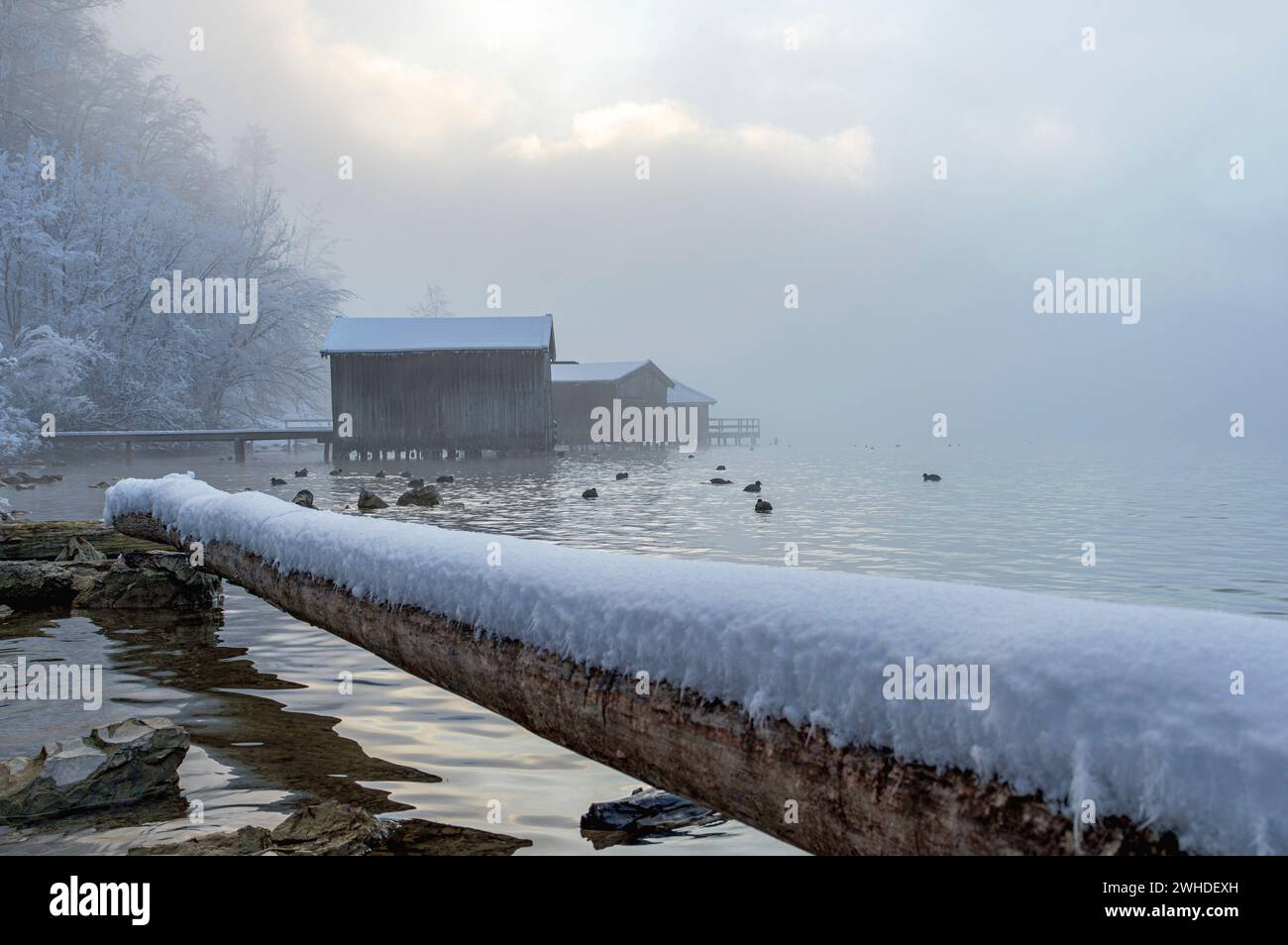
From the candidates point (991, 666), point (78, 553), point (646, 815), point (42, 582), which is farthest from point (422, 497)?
point (991, 666)

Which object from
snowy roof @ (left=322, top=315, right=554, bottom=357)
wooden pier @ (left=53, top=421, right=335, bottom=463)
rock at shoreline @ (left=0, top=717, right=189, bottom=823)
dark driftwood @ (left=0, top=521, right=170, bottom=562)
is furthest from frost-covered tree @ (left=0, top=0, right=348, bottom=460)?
rock at shoreline @ (left=0, top=717, right=189, bottom=823)

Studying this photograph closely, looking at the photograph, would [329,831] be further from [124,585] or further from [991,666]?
[124,585]

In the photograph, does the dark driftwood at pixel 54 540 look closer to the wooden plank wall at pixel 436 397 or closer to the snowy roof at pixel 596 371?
the wooden plank wall at pixel 436 397

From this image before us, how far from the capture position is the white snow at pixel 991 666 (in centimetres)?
183

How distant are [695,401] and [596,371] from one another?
14585 mm

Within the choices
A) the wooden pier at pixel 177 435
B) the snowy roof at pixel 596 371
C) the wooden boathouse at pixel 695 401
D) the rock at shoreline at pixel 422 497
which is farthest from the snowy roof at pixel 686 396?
the rock at shoreline at pixel 422 497

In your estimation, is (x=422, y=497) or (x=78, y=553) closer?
(x=78, y=553)

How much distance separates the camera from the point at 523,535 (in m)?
13.0

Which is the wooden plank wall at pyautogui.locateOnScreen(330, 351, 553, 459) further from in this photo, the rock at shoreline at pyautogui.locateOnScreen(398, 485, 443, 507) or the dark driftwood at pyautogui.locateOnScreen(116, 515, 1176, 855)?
the dark driftwood at pyautogui.locateOnScreen(116, 515, 1176, 855)

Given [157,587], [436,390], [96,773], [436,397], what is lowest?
[96,773]

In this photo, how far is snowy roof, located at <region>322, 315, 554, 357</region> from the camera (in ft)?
123

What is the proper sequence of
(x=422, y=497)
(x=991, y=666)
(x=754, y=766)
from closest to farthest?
1. (x=991, y=666)
2. (x=754, y=766)
3. (x=422, y=497)

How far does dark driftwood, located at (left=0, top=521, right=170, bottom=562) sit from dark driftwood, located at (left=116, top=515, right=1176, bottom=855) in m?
6.46
